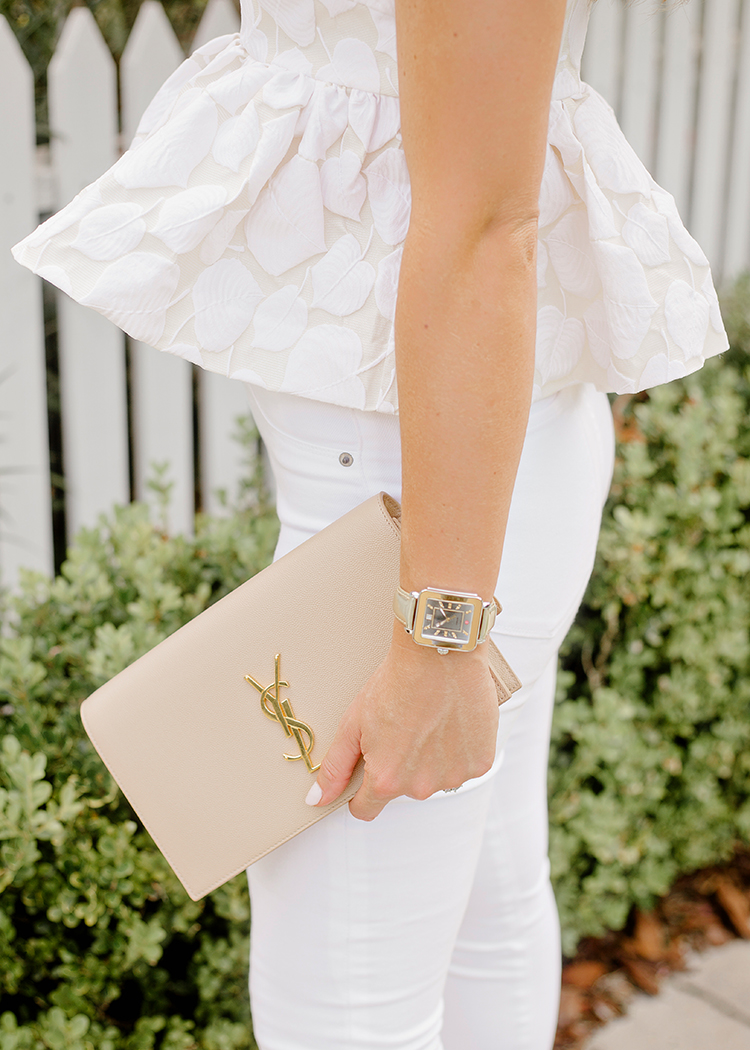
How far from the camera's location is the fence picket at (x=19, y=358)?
204 cm

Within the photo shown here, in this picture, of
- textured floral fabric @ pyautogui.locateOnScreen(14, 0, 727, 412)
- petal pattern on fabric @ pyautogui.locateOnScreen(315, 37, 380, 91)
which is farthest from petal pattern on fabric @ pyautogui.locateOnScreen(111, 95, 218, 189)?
petal pattern on fabric @ pyautogui.locateOnScreen(315, 37, 380, 91)

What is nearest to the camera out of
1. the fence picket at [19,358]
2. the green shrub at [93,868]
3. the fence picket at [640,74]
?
the green shrub at [93,868]

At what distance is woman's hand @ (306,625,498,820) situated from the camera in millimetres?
741

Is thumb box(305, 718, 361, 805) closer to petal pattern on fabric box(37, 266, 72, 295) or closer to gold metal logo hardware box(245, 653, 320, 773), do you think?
gold metal logo hardware box(245, 653, 320, 773)

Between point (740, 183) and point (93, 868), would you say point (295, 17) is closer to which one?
point (93, 868)

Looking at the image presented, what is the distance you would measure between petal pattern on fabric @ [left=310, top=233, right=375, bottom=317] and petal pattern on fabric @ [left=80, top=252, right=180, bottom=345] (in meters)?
0.13

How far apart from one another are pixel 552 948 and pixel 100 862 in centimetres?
61

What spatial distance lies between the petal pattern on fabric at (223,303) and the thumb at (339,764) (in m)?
0.35

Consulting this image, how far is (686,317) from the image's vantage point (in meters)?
0.90

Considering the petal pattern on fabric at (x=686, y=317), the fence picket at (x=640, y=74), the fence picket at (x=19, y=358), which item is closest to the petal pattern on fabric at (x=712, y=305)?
the petal pattern on fabric at (x=686, y=317)

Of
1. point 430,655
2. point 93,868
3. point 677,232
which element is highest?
point 677,232

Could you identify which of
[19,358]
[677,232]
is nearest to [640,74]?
[19,358]

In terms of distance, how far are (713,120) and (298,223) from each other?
322cm

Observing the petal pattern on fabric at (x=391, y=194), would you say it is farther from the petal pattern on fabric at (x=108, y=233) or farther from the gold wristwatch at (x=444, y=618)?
the gold wristwatch at (x=444, y=618)
